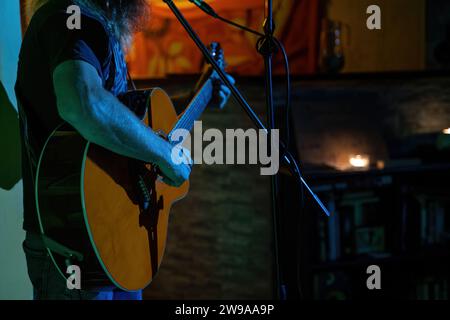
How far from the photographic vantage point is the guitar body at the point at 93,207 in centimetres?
118

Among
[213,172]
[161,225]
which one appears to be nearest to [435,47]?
[213,172]

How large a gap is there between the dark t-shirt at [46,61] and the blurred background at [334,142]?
56.1 inches

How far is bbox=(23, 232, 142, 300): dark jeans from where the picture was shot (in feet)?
4.27

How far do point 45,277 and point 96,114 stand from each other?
0.52 m

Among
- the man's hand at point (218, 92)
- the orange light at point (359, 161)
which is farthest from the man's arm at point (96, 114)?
the orange light at point (359, 161)

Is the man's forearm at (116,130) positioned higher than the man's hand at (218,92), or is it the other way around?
the man's hand at (218,92)

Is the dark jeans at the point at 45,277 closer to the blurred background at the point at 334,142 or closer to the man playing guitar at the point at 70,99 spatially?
the man playing guitar at the point at 70,99

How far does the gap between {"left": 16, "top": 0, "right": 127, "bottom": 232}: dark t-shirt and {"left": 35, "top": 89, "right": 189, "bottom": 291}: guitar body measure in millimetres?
→ 115

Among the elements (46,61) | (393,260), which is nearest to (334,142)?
(393,260)

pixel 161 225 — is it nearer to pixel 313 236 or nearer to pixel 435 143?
pixel 313 236

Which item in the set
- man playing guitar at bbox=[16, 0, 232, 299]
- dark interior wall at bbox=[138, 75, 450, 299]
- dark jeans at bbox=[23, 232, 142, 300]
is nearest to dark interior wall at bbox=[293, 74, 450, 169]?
dark interior wall at bbox=[138, 75, 450, 299]

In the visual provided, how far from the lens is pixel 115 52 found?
1383 millimetres

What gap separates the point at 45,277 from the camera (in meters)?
1.32
